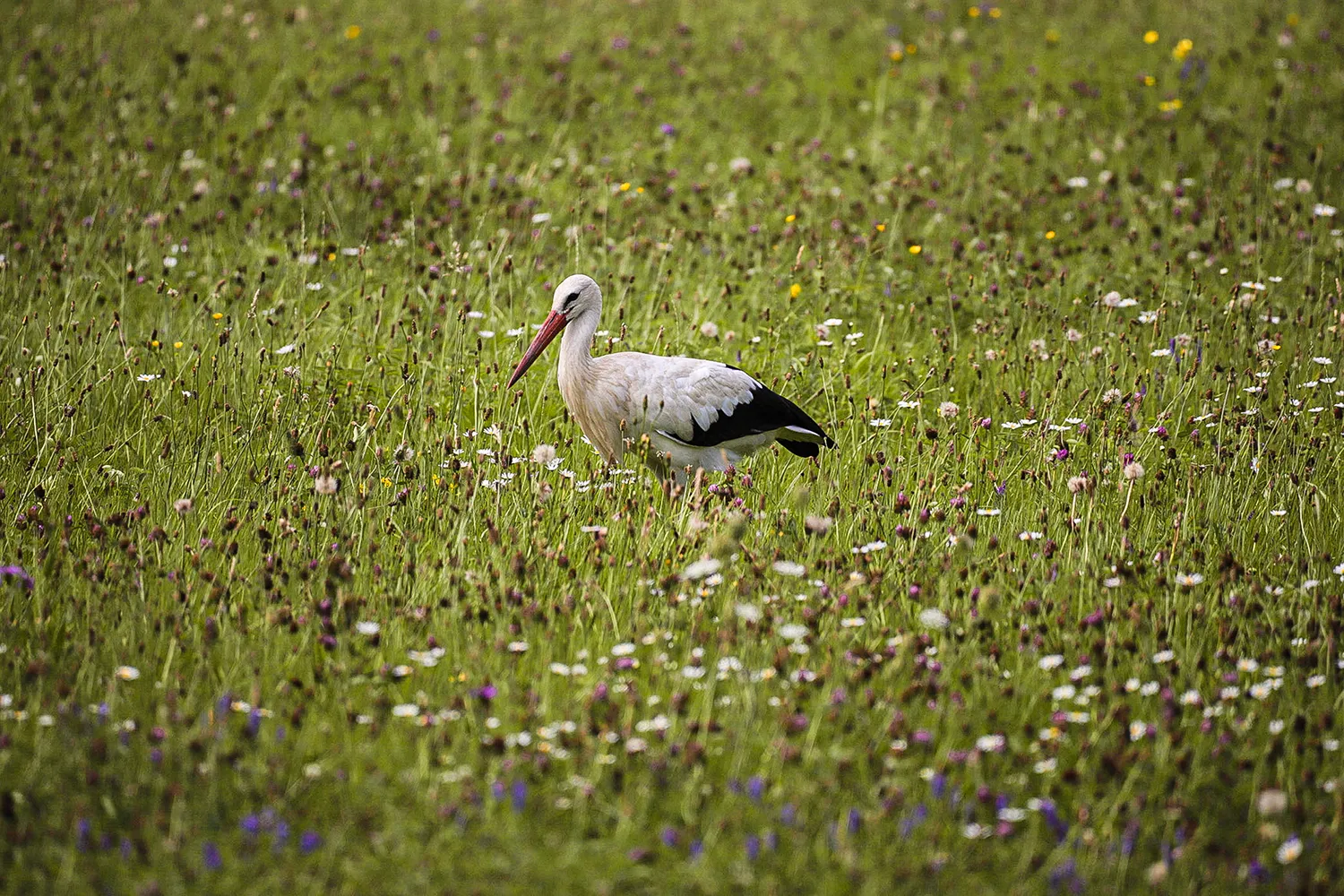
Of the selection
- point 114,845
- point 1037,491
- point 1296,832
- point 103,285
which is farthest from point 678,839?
point 103,285

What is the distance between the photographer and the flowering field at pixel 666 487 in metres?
2.91

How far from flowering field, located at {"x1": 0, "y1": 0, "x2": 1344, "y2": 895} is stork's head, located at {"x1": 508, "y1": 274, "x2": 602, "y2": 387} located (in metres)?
0.43

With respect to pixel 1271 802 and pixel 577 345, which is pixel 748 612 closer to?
pixel 1271 802

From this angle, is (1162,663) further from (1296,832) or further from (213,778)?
(213,778)

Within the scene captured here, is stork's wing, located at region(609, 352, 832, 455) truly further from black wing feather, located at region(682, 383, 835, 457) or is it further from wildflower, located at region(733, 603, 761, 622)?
wildflower, located at region(733, 603, 761, 622)

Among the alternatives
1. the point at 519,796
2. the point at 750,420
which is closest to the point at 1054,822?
the point at 519,796

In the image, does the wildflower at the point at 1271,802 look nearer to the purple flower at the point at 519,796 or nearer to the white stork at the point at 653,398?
the purple flower at the point at 519,796

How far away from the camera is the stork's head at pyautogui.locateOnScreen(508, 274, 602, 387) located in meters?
4.99

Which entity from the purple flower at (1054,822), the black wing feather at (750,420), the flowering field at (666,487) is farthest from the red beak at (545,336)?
the purple flower at (1054,822)

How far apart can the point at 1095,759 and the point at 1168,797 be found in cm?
20

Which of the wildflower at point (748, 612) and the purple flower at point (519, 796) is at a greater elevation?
the wildflower at point (748, 612)

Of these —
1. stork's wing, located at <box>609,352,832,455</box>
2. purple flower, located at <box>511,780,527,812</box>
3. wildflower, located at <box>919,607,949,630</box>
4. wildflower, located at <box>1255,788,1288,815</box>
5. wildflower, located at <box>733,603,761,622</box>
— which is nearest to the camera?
wildflower, located at <box>1255,788,1288,815</box>

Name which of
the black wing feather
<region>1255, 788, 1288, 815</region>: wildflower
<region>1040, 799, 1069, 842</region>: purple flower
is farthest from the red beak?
<region>1255, 788, 1288, 815</region>: wildflower

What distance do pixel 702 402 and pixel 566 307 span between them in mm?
668
